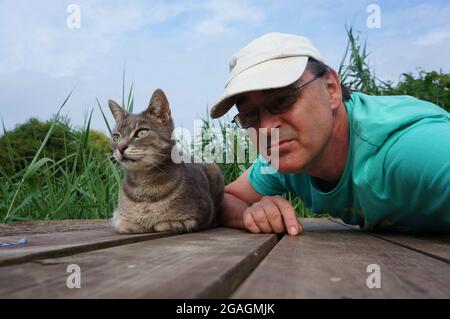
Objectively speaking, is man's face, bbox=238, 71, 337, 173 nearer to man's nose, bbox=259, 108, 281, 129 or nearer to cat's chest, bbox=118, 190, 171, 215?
man's nose, bbox=259, 108, 281, 129

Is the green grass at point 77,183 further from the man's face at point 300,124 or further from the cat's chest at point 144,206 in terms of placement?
the man's face at point 300,124

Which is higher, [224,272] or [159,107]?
[159,107]

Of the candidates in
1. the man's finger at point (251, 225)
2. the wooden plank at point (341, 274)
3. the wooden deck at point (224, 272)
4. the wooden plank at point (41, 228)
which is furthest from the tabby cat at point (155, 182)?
the wooden plank at point (341, 274)

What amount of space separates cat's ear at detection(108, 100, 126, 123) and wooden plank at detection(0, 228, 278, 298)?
55.0 inches

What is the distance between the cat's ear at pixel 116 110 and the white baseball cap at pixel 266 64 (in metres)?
0.79

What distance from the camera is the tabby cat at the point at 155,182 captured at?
1961mm

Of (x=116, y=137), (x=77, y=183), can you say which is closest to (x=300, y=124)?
(x=116, y=137)

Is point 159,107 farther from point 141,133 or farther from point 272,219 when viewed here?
point 272,219

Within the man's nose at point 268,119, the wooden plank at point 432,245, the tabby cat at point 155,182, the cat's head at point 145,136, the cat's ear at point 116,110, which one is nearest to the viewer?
the wooden plank at point 432,245

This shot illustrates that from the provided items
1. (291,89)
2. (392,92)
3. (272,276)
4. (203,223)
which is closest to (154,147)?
(203,223)

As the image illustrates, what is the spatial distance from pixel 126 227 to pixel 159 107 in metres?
0.67

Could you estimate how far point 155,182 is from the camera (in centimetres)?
213
